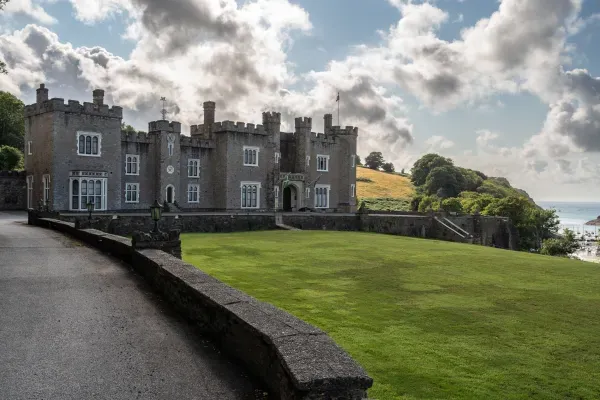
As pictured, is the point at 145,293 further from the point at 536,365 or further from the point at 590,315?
the point at 590,315

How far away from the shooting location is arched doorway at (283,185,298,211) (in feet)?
180

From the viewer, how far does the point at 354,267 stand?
1816 cm

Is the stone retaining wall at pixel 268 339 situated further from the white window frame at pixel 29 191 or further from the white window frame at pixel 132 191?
the white window frame at pixel 29 191

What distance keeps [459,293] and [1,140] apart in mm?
64672

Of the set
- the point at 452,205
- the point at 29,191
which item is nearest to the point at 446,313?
the point at 29,191

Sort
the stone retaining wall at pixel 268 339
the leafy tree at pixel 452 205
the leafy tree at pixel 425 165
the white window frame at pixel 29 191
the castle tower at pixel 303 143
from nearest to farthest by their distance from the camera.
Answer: the stone retaining wall at pixel 268 339 < the white window frame at pixel 29 191 < the castle tower at pixel 303 143 < the leafy tree at pixel 452 205 < the leafy tree at pixel 425 165

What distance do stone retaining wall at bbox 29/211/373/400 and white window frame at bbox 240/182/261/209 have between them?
39.1 metres

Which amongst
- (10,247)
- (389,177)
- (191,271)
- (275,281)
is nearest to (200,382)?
(191,271)

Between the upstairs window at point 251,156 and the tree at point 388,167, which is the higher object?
the tree at point 388,167

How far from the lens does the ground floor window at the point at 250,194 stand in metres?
49.2

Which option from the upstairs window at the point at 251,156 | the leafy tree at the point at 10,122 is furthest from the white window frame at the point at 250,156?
the leafy tree at the point at 10,122

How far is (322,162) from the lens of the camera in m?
57.1

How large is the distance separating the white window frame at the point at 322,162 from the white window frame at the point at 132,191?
813 inches

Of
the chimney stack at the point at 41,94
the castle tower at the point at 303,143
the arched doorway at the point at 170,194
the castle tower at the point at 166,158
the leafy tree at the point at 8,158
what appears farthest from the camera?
the castle tower at the point at 303,143
